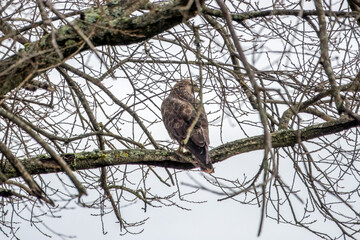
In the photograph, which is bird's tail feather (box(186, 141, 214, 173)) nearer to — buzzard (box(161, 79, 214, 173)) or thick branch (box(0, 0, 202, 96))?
buzzard (box(161, 79, 214, 173))

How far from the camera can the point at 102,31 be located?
4.11 m

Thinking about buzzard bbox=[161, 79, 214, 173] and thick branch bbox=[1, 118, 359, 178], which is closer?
thick branch bbox=[1, 118, 359, 178]

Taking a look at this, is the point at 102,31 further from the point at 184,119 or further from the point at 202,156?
the point at 184,119

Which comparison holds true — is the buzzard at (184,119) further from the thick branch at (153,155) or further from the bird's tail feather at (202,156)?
the thick branch at (153,155)

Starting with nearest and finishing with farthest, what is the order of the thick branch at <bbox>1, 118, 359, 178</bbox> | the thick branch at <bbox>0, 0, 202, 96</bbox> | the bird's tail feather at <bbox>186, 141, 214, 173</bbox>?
the thick branch at <bbox>0, 0, 202, 96</bbox> → the thick branch at <bbox>1, 118, 359, 178</bbox> → the bird's tail feather at <bbox>186, 141, 214, 173</bbox>

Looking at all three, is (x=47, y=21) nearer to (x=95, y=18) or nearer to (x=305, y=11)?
(x=95, y=18)

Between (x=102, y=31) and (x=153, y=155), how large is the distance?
4.90 feet

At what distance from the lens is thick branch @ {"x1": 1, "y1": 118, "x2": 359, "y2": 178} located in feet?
16.0

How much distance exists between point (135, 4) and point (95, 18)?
1.54 ft

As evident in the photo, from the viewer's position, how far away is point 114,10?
4.37 metres

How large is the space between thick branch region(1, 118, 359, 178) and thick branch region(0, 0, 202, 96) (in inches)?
31.6

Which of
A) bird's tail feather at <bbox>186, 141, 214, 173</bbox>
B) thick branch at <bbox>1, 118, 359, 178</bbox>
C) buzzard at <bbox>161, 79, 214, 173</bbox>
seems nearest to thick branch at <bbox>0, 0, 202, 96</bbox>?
thick branch at <bbox>1, 118, 359, 178</bbox>

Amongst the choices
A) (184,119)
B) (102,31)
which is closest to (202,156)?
(184,119)

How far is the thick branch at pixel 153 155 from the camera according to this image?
192 inches
